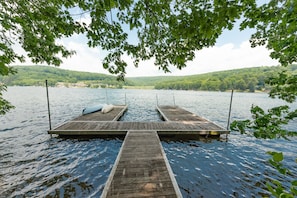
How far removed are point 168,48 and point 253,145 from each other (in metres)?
10.6

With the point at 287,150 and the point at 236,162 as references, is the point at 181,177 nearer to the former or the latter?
the point at 236,162

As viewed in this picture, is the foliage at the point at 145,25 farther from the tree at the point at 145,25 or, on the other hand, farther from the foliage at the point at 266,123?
the foliage at the point at 266,123

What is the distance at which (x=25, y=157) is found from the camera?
7.44 m

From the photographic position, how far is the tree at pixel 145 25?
1.99m

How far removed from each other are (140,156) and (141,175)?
1.34 m

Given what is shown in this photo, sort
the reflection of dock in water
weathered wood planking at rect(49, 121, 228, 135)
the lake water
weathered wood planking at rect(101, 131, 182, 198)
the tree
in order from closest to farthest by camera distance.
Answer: the tree → weathered wood planking at rect(101, 131, 182, 198) → the reflection of dock in water → the lake water → weathered wood planking at rect(49, 121, 228, 135)

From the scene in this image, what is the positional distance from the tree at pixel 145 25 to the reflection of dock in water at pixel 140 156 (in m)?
3.38

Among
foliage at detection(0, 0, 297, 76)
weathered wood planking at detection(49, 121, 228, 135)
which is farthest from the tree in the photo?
weathered wood planking at detection(49, 121, 228, 135)

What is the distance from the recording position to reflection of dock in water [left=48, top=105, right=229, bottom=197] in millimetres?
4180

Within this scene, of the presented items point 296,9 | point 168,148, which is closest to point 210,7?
point 296,9

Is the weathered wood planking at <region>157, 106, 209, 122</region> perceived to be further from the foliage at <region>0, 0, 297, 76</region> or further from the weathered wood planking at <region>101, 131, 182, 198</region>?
the foliage at <region>0, 0, 297, 76</region>

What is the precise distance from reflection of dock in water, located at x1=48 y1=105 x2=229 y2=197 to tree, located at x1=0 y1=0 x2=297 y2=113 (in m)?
3.38

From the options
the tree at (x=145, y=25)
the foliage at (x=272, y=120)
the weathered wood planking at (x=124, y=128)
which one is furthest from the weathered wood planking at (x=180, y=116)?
the foliage at (x=272, y=120)

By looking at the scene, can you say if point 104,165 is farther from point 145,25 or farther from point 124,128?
point 145,25
